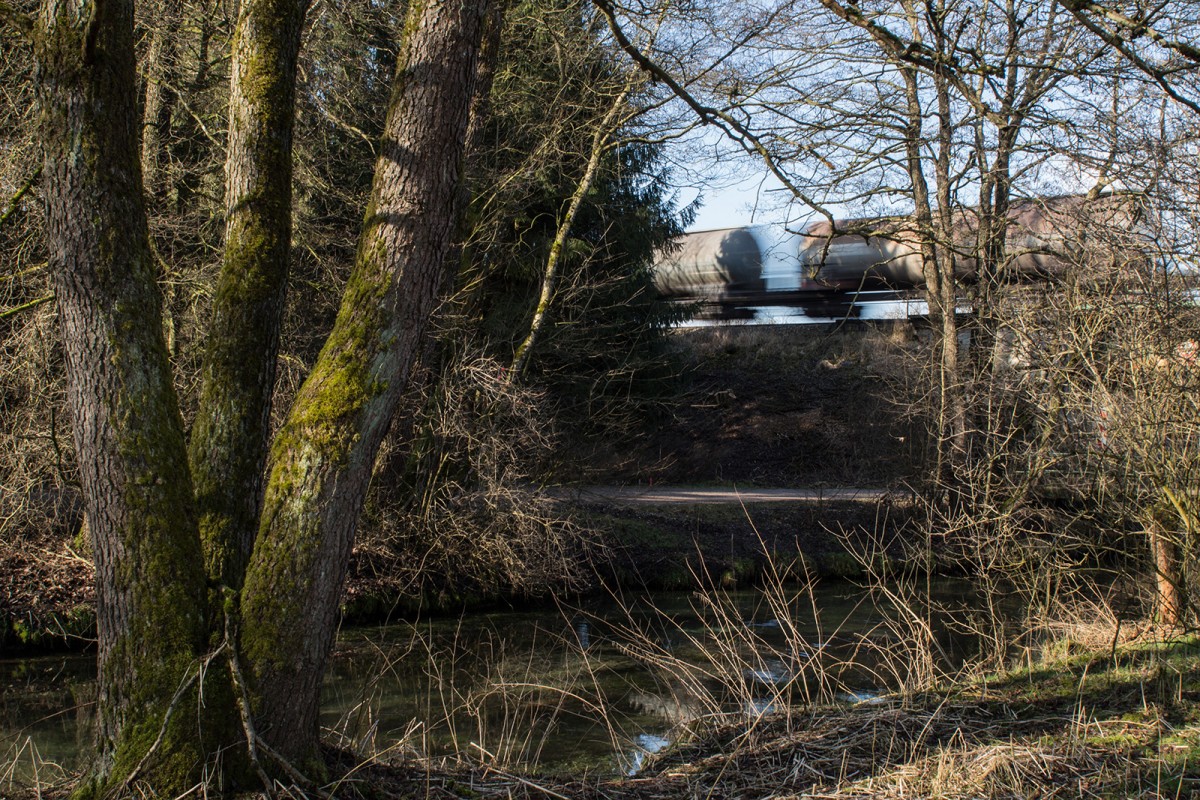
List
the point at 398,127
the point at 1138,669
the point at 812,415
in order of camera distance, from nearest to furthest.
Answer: the point at 398,127
the point at 1138,669
the point at 812,415

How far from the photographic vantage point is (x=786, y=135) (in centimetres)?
704

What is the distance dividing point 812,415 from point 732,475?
3564 millimetres

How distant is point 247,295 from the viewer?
4234mm

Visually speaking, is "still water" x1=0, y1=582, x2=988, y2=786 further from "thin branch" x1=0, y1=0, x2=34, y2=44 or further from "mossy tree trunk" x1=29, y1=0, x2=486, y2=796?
"thin branch" x1=0, y1=0, x2=34, y2=44

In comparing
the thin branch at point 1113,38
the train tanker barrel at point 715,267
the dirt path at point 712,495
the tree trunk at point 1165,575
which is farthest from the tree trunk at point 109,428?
the train tanker barrel at point 715,267

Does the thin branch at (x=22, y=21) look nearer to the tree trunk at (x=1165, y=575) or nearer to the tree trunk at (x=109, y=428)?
the tree trunk at (x=109, y=428)

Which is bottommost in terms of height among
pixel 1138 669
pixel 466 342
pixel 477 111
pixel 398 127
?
pixel 1138 669

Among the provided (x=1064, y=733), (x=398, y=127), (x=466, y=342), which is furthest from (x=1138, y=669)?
(x=466, y=342)

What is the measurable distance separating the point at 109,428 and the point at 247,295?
0.82 metres

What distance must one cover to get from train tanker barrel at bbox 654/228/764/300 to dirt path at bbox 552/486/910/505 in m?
7.96

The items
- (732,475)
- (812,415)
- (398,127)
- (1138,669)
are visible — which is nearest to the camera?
(398,127)

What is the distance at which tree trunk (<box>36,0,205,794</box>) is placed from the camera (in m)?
3.74

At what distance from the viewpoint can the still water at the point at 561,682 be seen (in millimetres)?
6059

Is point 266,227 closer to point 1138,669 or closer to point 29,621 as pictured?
point 1138,669
